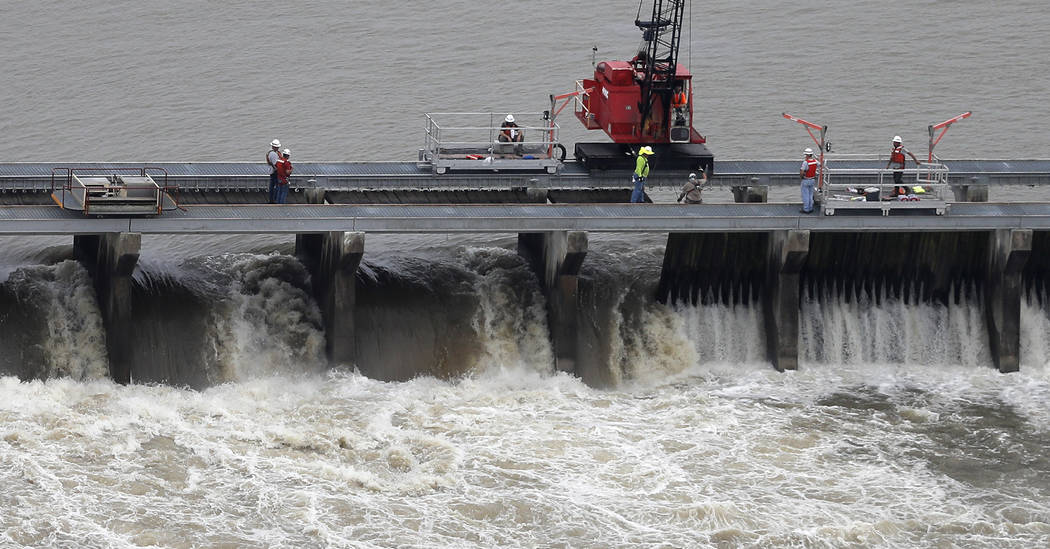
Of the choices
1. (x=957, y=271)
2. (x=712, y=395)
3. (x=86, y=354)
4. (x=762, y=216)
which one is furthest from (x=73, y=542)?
(x=957, y=271)

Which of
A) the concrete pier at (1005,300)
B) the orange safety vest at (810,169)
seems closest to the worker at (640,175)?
the orange safety vest at (810,169)

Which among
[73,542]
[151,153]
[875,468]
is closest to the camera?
[73,542]

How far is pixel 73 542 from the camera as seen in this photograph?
30.4 m

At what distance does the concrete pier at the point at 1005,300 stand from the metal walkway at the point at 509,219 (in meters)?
0.79

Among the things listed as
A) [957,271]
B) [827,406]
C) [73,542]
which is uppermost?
[957,271]

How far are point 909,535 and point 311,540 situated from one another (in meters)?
11.7

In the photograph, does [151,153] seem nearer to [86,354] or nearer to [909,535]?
[86,354]

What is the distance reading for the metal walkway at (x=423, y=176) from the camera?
4194 centimetres

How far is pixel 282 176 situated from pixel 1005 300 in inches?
727

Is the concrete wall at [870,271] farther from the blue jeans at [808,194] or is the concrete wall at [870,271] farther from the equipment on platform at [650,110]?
the equipment on platform at [650,110]

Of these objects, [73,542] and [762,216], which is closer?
[73,542]

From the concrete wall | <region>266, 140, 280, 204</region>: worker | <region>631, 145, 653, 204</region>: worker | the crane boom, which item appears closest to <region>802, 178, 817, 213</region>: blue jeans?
the concrete wall

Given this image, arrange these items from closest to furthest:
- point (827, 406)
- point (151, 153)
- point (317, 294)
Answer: point (827, 406) → point (317, 294) → point (151, 153)

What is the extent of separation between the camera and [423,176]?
43.0 m
